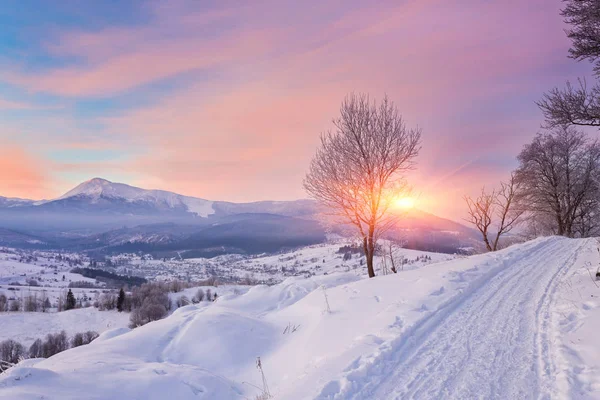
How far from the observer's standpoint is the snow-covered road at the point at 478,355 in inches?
184

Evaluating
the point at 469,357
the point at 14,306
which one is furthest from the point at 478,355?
the point at 14,306

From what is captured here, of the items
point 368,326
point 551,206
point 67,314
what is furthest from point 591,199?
point 67,314

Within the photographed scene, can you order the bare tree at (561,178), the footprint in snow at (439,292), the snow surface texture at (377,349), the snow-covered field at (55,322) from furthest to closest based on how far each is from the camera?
the snow-covered field at (55,322)
the bare tree at (561,178)
the footprint in snow at (439,292)
the snow surface texture at (377,349)

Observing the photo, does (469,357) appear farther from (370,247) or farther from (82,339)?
(82,339)

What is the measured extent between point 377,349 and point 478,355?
1.83 metres

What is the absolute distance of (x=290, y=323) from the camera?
11.0 metres

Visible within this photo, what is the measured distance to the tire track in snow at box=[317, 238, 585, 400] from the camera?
470 centimetres

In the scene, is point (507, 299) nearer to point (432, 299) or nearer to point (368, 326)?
point (432, 299)

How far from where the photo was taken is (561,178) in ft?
98.8

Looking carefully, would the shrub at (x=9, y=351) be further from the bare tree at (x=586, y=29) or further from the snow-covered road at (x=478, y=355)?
the bare tree at (x=586, y=29)

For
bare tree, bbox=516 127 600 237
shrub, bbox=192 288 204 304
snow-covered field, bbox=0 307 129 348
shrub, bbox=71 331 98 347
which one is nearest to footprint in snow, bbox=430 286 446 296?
bare tree, bbox=516 127 600 237

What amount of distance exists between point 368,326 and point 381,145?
34.4ft

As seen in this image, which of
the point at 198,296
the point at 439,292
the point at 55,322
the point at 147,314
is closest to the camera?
the point at 439,292

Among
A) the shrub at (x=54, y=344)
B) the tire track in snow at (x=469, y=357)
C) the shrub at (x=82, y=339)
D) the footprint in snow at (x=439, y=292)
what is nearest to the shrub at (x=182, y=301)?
the shrub at (x=82, y=339)
